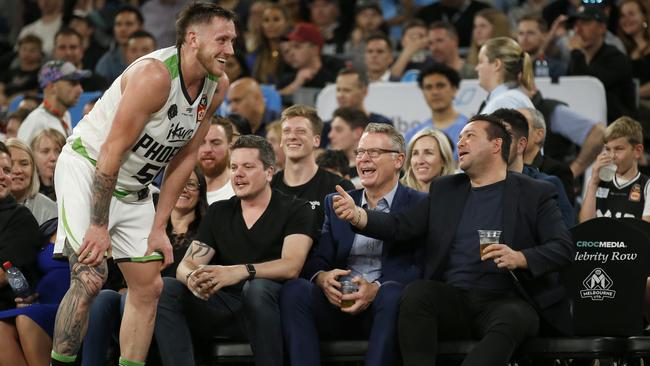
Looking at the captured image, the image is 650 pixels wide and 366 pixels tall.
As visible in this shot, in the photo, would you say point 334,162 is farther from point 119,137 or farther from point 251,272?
point 119,137

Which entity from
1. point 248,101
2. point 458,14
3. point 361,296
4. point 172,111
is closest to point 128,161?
point 172,111

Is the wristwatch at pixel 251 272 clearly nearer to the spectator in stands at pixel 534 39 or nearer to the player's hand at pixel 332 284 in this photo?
the player's hand at pixel 332 284

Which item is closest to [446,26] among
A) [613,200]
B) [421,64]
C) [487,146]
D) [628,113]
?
[421,64]

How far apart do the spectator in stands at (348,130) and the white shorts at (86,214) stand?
3039 mm

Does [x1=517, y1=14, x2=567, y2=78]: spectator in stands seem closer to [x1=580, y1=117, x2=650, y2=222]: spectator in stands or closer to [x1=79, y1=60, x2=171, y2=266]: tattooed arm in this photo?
[x1=580, y1=117, x2=650, y2=222]: spectator in stands

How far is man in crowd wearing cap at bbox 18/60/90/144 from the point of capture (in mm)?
9164

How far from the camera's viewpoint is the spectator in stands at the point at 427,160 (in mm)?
7250

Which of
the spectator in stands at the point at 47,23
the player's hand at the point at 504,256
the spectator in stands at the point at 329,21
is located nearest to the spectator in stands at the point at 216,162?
the player's hand at the point at 504,256

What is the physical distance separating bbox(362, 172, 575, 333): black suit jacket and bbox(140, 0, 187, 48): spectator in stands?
22.7ft

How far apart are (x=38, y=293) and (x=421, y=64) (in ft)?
17.4

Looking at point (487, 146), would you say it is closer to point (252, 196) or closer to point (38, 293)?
point (252, 196)

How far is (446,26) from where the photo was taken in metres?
10.4

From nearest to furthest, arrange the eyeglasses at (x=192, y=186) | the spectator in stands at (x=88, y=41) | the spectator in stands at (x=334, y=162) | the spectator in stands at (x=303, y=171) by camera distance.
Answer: the eyeglasses at (x=192, y=186) < the spectator in stands at (x=303, y=171) < the spectator in stands at (x=334, y=162) < the spectator in stands at (x=88, y=41)

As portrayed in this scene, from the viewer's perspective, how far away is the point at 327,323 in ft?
19.6
